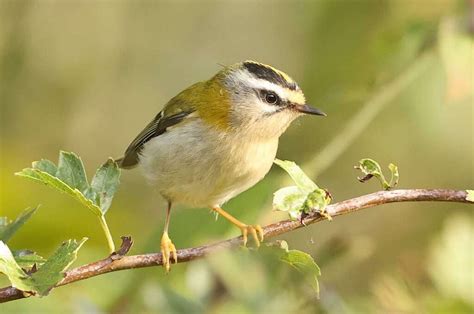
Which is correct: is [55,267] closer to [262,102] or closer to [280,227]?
[280,227]

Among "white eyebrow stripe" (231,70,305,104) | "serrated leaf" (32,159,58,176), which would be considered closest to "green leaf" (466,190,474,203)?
"serrated leaf" (32,159,58,176)

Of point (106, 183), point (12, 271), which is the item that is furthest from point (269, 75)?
point (12, 271)

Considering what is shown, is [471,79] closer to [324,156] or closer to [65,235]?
[324,156]

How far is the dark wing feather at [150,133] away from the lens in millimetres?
3535

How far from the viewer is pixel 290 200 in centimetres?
176

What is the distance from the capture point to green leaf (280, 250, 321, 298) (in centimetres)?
170

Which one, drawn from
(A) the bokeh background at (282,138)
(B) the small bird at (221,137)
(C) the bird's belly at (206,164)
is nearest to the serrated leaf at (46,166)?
(A) the bokeh background at (282,138)

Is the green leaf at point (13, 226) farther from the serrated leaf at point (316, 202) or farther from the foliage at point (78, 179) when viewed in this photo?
the serrated leaf at point (316, 202)

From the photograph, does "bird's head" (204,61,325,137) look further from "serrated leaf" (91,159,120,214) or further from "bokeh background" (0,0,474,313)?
"serrated leaf" (91,159,120,214)

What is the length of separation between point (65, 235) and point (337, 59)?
1.45 meters

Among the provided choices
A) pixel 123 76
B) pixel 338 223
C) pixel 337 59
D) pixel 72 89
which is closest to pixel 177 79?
pixel 123 76

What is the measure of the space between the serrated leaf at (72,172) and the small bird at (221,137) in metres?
1.15

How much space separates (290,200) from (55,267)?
459 mm

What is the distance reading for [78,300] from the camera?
7.04 feet
